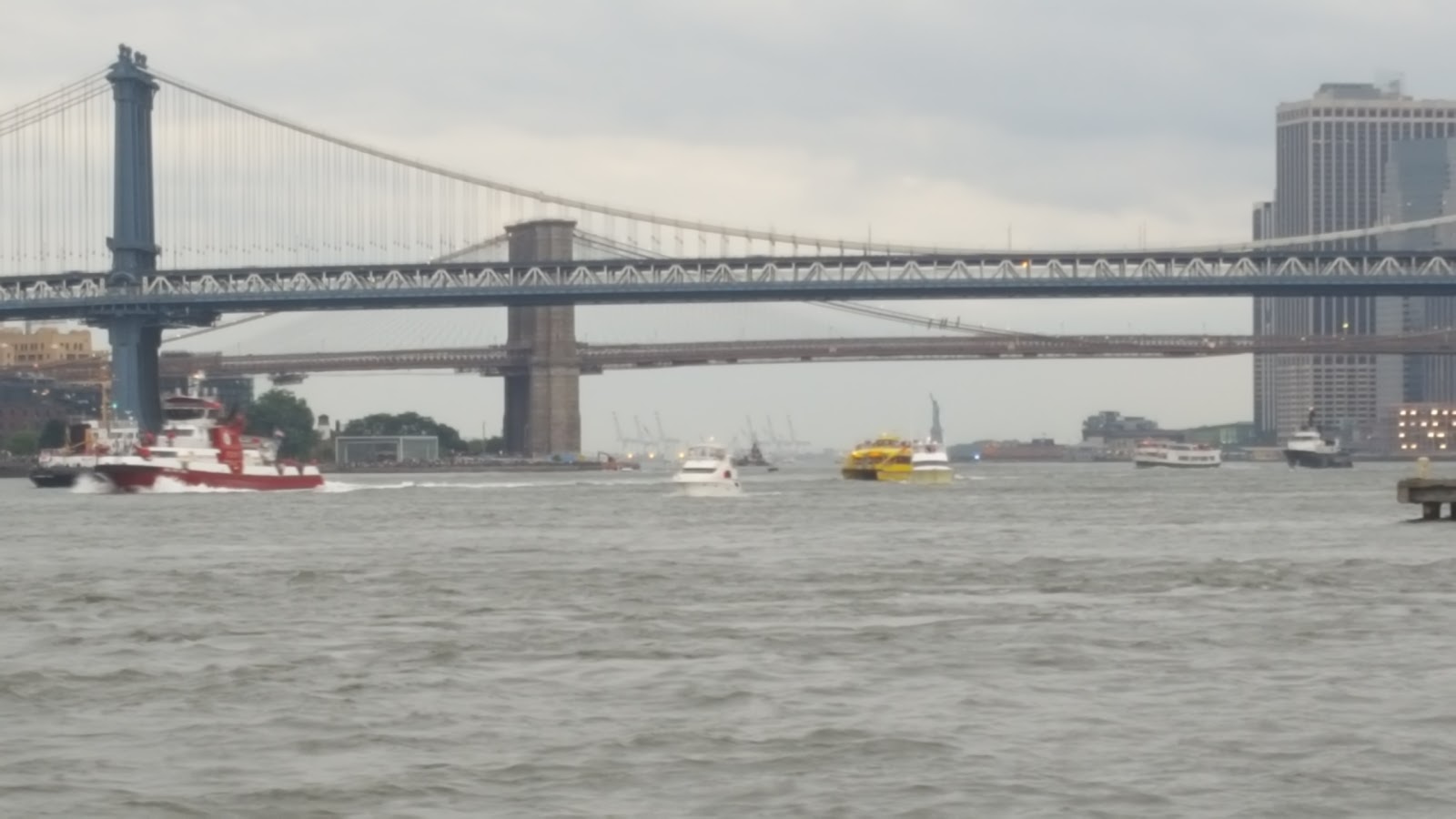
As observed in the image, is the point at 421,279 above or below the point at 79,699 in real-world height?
above

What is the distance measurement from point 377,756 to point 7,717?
3.45 meters

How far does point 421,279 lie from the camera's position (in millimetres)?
110625

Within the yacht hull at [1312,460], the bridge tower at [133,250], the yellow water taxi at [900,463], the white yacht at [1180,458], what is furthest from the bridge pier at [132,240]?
the yacht hull at [1312,460]

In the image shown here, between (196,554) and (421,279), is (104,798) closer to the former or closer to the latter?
(196,554)

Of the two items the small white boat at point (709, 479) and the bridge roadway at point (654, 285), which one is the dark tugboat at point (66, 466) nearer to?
the bridge roadway at point (654, 285)

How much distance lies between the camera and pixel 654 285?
105750 millimetres

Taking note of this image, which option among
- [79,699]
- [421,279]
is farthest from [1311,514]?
[421,279]

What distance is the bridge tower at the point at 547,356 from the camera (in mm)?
148250

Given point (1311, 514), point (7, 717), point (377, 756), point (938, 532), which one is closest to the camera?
point (377, 756)

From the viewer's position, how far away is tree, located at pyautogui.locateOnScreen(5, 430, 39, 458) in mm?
161000

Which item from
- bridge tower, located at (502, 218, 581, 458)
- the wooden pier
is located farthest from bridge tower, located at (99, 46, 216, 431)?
the wooden pier

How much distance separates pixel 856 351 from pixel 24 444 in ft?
187

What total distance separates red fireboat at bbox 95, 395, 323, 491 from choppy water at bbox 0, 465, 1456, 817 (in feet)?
130

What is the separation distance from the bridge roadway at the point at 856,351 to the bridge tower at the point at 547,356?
14.2ft
